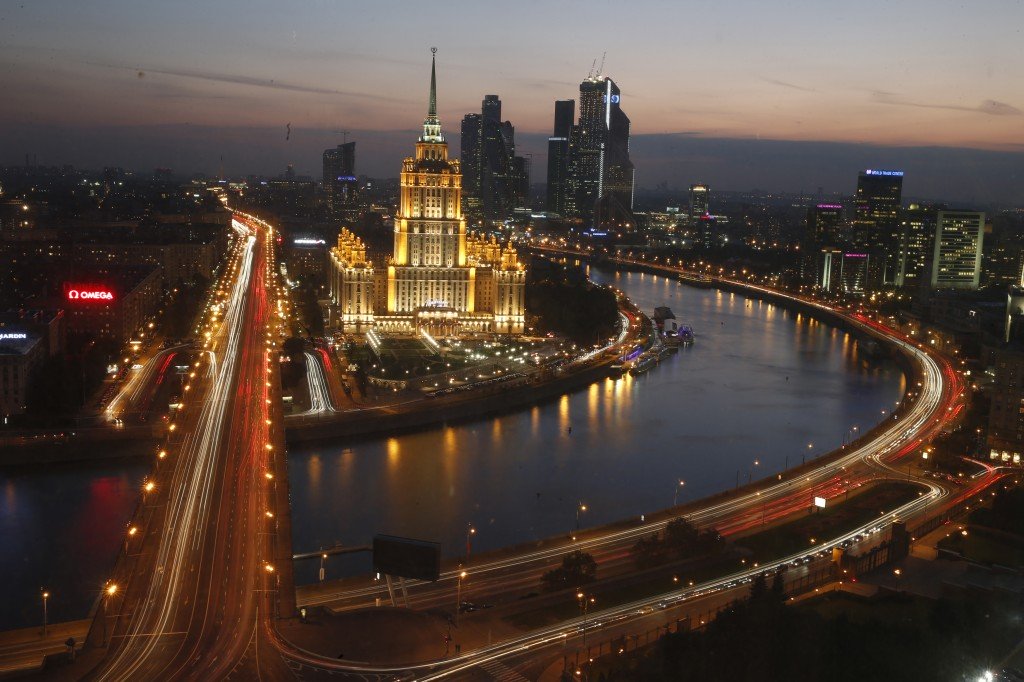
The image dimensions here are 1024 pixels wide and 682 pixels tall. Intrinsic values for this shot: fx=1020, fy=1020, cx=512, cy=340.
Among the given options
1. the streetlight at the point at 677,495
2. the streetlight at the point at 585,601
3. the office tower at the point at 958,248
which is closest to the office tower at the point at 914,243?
the office tower at the point at 958,248

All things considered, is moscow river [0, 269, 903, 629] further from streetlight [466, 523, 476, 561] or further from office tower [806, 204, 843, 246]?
office tower [806, 204, 843, 246]

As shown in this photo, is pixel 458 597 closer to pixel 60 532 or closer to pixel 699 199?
pixel 60 532

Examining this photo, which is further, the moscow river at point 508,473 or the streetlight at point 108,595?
the moscow river at point 508,473

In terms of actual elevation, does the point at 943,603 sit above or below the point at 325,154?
below

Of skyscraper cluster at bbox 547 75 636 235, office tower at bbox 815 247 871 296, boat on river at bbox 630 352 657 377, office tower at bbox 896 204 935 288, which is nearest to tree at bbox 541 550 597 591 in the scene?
boat on river at bbox 630 352 657 377

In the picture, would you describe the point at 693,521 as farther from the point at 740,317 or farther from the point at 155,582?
the point at 740,317

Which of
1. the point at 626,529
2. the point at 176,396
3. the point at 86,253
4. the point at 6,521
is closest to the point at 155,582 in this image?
the point at 6,521

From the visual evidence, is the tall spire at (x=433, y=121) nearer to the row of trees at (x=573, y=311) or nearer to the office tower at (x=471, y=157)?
the row of trees at (x=573, y=311)
